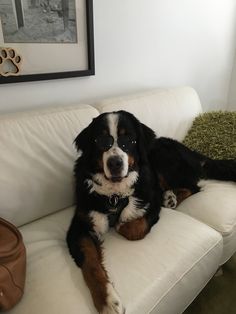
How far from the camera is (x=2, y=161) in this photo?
137 cm

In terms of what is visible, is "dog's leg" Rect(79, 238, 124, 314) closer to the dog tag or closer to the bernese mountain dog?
the bernese mountain dog

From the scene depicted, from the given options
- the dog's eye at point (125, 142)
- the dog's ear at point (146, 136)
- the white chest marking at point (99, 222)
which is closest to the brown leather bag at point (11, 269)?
the white chest marking at point (99, 222)

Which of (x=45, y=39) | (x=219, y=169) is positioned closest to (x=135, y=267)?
(x=219, y=169)

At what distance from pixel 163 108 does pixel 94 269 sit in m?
1.31

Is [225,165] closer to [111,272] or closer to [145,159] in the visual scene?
[145,159]

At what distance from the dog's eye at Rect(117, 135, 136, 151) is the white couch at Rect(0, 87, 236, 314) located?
1.32 ft

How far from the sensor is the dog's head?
1260 mm

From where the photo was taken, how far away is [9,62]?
1.60 m

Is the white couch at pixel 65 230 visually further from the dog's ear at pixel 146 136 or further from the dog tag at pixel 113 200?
the dog's ear at pixel 146 136

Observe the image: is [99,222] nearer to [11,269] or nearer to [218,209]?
[11,269]

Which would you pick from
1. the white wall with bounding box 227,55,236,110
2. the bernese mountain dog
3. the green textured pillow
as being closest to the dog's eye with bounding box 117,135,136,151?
the bernese mountain dog

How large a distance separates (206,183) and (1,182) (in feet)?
4.05

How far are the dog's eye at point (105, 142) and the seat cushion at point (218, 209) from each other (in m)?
0.62

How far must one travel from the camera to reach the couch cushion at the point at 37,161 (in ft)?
4.57
